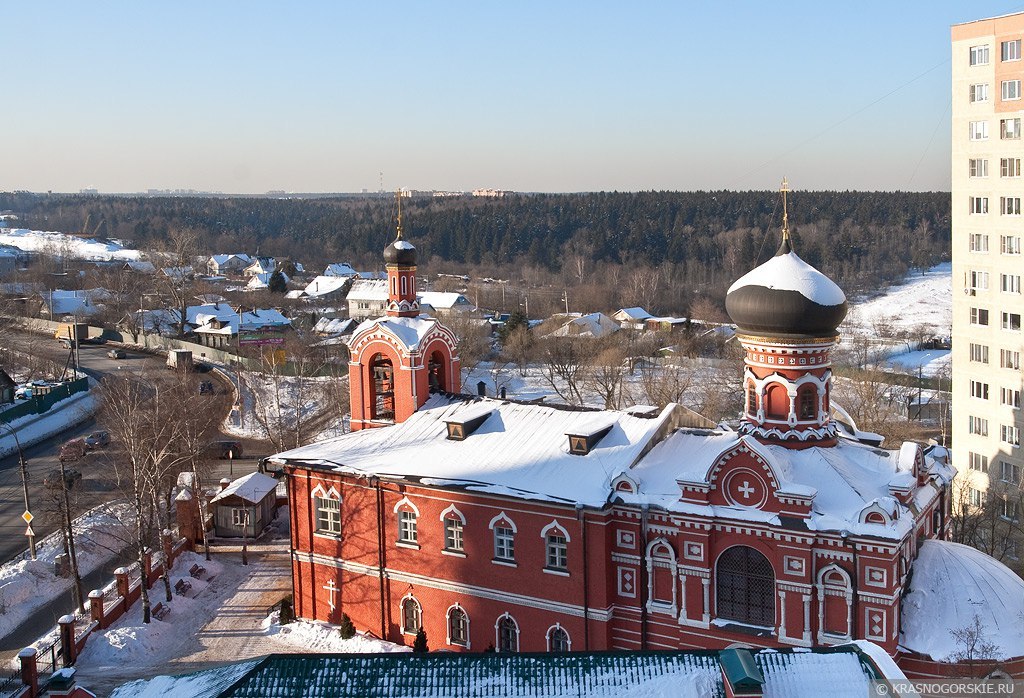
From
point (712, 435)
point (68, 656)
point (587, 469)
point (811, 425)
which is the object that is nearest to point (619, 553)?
point (587, 469)

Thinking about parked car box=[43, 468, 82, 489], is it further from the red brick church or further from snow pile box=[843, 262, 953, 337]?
snow pile box=[843, 262, 953, 337]

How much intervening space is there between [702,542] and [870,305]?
71.3 metres

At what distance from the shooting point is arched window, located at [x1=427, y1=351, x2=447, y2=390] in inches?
867

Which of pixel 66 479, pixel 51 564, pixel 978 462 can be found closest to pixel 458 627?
pixel 51 564

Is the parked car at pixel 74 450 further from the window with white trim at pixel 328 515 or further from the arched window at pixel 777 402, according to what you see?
the arched window at pixel 777 402

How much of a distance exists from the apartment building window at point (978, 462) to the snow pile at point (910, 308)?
35.6 m

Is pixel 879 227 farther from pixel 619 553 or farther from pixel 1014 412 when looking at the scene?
pixel 619 553

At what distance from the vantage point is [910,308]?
7862 centimetres

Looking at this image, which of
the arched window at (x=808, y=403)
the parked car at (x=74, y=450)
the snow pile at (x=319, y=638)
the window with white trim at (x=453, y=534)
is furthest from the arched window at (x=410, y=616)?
the parked car at (x=74, y=450)

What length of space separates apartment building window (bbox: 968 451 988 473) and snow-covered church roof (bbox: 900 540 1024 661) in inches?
597

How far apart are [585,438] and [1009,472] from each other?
17988mm

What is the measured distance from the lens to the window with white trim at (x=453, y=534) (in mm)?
18531

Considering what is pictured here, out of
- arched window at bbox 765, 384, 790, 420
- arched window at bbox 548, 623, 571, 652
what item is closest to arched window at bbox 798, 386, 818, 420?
arched window at bbox 765, 384, 790, 420

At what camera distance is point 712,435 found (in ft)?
59.7
